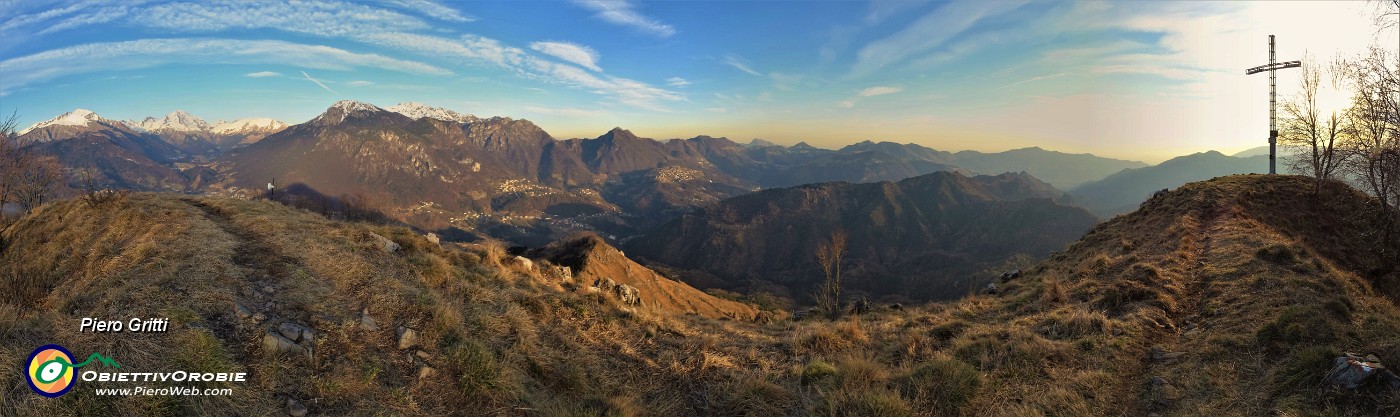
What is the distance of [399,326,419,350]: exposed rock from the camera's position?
307 inches

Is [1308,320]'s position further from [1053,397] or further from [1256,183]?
[1256,183]

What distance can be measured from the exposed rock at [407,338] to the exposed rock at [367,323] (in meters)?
0.44

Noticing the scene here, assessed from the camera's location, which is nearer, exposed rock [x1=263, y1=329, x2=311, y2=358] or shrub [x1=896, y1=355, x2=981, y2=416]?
exposed rock [x1=263, y1=329, x2=311, y2=358]

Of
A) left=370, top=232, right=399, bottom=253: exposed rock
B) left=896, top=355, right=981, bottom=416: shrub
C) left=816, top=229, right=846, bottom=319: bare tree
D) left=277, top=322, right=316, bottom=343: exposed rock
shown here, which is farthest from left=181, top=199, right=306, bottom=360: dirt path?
left=816, top=229, right=846, bottom=319: bare tree

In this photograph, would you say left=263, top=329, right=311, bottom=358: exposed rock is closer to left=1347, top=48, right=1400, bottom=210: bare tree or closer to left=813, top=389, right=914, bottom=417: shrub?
left=813, top=389, right=914, bottom=417: shrub

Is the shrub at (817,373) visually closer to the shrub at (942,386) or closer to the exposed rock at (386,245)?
the shrub at (942,386)

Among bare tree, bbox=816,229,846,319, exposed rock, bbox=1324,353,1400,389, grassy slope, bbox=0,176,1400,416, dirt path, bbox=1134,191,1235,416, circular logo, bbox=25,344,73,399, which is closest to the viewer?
circular logo, bbox=25,344,73,399

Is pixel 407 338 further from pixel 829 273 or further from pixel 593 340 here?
pixel 829 273

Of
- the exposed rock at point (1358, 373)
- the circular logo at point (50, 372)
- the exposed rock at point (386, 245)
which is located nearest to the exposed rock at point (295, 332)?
the circular logo at point (50, 372)

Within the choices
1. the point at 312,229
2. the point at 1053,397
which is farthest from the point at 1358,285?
the point at 312,229

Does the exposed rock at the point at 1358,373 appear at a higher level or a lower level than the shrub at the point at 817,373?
higher

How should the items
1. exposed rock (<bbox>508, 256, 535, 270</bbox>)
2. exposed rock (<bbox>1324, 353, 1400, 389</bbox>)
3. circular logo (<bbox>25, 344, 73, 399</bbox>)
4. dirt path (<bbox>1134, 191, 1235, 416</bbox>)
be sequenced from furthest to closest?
exposed rock (<bbox>508, 256, 535, 270</bbox>), dirt path (<bbox>1134, 191, 1235, 416</bbox>), exposed rock (<bbox>1324, 353, 1400, 389</bbox>), circular logo (<bbox>25, 344, 73, 399</bbox>)

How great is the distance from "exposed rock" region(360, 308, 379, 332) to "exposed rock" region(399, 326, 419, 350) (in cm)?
44

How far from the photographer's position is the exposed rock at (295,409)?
5.59 m
